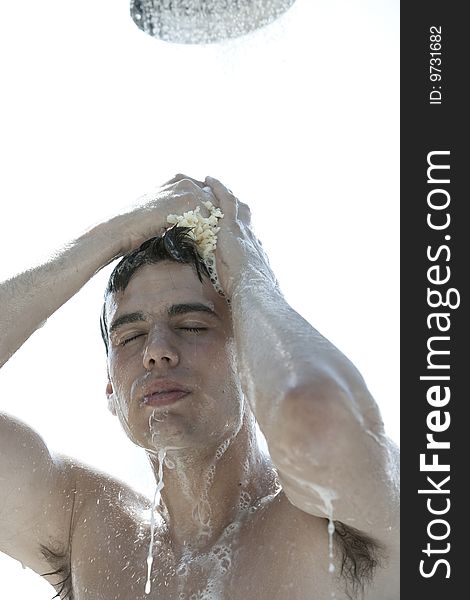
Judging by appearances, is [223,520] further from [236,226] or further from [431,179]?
[431,179]

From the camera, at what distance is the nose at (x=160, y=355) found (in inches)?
68.2

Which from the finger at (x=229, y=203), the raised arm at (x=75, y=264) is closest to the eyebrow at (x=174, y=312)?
→ the raised arm at (x=75, y=264)

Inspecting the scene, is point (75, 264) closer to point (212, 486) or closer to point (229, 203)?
point (229, 203)

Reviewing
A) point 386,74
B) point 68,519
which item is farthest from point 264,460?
point 386,74

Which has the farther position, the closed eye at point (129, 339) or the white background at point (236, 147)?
the white background at point (236, 147)

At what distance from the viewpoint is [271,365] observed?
1405 millimetres

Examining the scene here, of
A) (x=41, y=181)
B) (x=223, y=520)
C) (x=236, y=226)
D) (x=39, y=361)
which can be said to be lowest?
(x=223, y=520)

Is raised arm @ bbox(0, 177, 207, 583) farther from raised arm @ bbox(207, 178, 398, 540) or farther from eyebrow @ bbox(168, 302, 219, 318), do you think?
raised arm @ bbox(207, 178, 398, 540)

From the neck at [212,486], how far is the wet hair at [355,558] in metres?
0.33

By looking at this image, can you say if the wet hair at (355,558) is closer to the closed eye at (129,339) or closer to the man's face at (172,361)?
the man's face at (172,361)

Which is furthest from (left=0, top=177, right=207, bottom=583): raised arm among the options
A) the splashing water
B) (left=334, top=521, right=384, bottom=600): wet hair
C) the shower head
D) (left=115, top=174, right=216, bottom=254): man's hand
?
(left=334, top=521, right=384, bottom=600): wet hair

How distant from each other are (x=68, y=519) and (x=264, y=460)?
0.48 meters

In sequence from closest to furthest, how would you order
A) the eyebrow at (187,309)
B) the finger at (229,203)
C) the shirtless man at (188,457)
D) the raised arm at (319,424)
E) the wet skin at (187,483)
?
→ the raised arm at (319,424) < the shirtless man at (188,457) < the wet skin at (187,483) < the eyebrow at (187,309) < the finger at (229,203)

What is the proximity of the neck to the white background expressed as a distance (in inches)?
47.4
